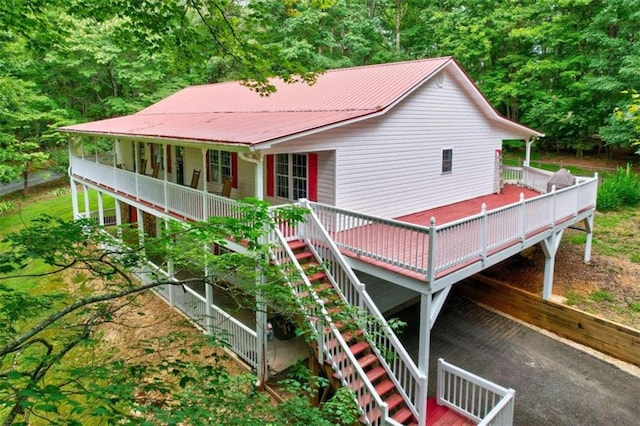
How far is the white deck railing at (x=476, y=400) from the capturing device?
22.4 feet

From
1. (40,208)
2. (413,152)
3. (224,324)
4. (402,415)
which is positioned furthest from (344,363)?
(40,208)

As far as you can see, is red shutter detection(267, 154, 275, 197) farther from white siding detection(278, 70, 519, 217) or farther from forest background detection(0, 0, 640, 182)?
forest background detection(0, 0, 640, 182)

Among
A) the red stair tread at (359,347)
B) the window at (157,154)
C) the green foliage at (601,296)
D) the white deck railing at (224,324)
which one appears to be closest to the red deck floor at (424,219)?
the red stair tread at (359,347)

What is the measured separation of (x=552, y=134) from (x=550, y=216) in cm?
1730

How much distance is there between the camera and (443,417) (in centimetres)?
790

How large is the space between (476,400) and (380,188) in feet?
17.9

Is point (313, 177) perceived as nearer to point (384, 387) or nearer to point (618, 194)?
point (384, 387)

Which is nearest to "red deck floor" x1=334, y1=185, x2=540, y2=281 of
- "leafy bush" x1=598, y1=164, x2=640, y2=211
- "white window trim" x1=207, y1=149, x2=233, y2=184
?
"leafy bush" x1=598, y1=164, x2=640, y2=211

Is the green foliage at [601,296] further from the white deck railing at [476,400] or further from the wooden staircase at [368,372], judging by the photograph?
the wooden staircase at [368,372]

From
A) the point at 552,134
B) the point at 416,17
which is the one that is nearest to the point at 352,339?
the point at 552,134

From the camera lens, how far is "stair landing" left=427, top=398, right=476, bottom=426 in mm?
7734

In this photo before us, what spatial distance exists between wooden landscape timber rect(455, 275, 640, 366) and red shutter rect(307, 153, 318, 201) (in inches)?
222

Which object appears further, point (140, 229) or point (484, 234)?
point (140, 229)

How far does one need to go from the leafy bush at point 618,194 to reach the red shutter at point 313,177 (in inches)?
495
